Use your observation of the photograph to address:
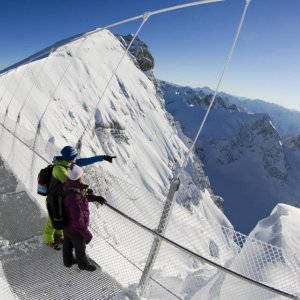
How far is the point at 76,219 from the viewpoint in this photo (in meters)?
4.49

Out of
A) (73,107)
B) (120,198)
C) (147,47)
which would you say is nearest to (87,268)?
(120,198)

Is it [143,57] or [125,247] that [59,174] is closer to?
[125,247]

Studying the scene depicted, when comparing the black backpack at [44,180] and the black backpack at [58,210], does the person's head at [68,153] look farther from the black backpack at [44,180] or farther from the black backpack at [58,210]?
the black backpack at [58,210]

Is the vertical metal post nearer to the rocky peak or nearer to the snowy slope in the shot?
the snowy slope

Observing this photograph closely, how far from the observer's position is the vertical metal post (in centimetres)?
405

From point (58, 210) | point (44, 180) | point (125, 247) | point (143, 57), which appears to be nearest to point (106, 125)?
point (125, 247)

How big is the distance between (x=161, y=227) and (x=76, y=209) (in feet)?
3.30

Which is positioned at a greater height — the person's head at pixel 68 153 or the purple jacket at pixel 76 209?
the person's head at pixel 68 153

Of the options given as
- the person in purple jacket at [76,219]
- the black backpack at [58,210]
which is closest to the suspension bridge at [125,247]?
the person in purple jacket at [76,219]

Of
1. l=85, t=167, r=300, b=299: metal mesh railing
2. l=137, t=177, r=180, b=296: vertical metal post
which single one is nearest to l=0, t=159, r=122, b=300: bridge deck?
l=137, t=177, r=180, b=296: vertical metal post

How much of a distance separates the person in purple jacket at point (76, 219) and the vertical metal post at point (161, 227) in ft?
2.15

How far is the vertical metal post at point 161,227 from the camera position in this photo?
4047mm

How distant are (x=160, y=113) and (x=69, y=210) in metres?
103

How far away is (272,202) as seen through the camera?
19800cm
